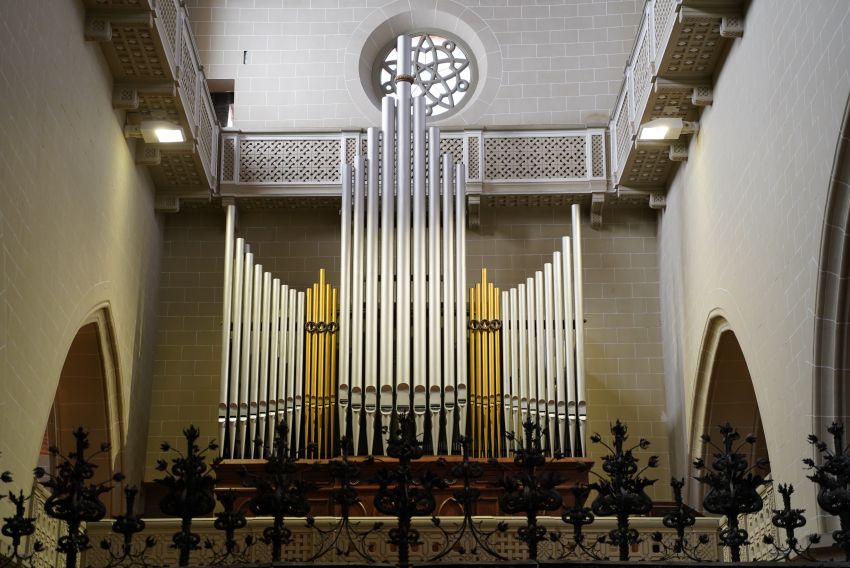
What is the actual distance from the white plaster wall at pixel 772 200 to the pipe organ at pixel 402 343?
156cm

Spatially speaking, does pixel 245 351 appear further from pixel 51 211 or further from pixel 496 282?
pixel 51 211

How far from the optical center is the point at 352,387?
1357 centimetres

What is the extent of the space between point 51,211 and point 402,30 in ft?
24.2

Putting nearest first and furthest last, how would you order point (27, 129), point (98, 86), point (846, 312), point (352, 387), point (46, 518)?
point (846, 312) → point (27, 129) → point (46, 518) → point (98, 86) → point (352, 387)

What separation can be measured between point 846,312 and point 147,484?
27.3ft

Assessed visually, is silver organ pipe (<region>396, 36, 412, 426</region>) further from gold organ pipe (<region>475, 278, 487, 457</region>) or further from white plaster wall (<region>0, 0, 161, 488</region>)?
white plaster wall (<region>0, 0, 161, 488</region>)

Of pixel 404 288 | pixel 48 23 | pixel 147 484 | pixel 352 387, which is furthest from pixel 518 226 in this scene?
pixel 48 23

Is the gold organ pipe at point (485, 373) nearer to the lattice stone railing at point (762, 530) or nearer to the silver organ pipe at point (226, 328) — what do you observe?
the silver organ pipe at point (226, 328)

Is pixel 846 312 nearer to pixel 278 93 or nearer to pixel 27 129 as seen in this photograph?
pixel 27 129

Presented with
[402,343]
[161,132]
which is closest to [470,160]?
[402,343]

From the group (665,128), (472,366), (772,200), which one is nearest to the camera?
(772,200)

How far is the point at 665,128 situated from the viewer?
12922 millimetres

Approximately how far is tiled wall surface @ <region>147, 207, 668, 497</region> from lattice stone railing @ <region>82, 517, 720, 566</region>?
3.52 meters

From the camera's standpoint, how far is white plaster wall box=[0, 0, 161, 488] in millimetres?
9578
